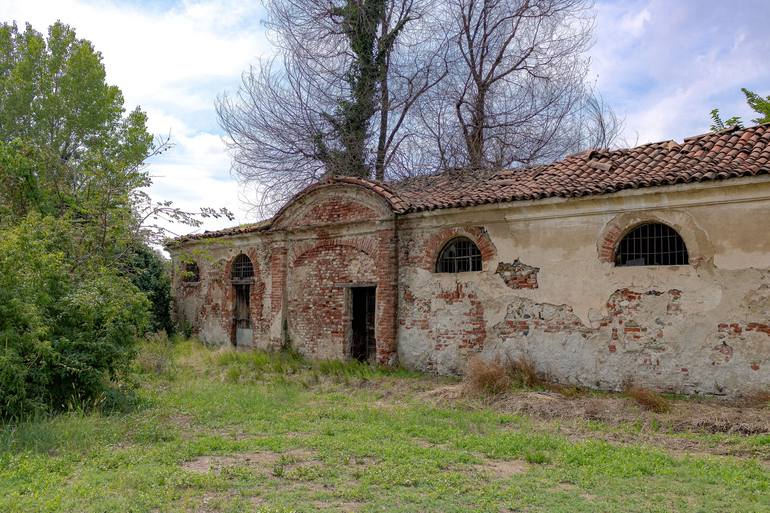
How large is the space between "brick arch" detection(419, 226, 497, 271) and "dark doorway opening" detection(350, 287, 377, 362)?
1986 mm

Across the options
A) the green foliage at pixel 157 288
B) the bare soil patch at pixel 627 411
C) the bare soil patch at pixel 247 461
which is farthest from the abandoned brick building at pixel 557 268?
the bare soil patch at pixel 247 461

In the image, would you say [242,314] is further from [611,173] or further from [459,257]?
[611,173]

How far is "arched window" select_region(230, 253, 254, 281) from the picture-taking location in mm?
18453

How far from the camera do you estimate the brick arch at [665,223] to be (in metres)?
9.91

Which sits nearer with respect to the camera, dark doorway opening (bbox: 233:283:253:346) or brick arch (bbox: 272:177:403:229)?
brick arch (bbox: 272:177:403:229)

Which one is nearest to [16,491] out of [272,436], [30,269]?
[272,436]

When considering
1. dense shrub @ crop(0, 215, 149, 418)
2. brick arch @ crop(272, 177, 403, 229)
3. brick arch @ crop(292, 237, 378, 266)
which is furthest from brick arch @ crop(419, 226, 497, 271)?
dense shrub @ crop(0, 215, 149, 418)

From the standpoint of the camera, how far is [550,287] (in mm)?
11547

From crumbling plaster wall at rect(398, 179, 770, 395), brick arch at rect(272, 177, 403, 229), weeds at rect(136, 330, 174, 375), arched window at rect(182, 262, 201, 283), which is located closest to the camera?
crumbling plaster wall at rect(398, 179, 770, 395)

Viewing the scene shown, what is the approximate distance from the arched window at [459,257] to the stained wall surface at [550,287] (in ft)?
0.66

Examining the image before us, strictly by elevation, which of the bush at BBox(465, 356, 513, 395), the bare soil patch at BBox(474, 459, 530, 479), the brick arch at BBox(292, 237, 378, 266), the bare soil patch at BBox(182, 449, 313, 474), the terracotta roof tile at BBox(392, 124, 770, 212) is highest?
the terracotta roof tile at BBox(392, 124, 770, 212)

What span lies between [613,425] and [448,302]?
4961 mm

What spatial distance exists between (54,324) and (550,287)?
27.0 ft

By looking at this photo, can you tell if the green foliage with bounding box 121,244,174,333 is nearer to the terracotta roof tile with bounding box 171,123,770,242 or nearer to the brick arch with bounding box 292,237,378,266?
the brick arch with bounding box 292,237,378,266
